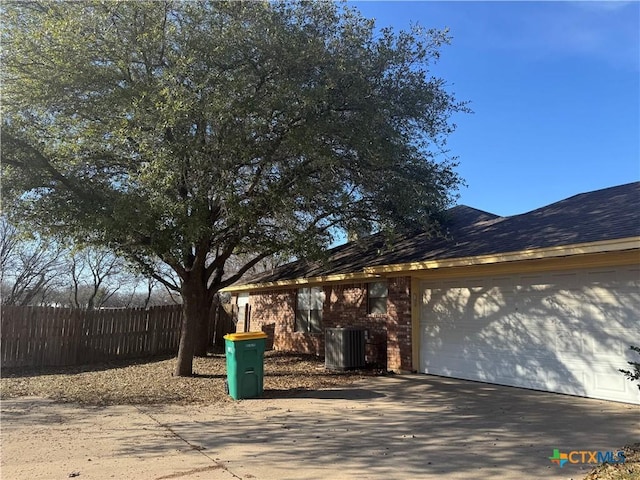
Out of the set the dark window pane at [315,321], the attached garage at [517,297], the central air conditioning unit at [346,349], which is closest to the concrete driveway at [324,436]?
the attached garage at [517,297]

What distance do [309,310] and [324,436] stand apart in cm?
1045

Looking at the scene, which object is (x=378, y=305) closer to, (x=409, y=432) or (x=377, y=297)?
(x=377, y=297)

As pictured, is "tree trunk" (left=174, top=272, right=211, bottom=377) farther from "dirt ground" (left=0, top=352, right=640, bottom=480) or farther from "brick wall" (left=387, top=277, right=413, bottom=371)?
"brick wall" (left=387, top=277, right=413, bottom=371)

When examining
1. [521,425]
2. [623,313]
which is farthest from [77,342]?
[623,313]

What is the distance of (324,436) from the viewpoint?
6762mm

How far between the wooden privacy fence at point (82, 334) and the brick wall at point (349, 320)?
3.48m

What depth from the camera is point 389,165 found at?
1038 cm

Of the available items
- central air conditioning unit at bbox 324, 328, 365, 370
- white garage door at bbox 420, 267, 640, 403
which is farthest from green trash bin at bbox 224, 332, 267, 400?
white garage door at bbox 420, 267, 640, 403

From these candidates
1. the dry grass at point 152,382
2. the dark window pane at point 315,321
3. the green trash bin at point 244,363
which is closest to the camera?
the green trash bin at point 244,363

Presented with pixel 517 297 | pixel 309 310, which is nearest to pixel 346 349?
pixel 309 310

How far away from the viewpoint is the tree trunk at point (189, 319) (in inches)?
478

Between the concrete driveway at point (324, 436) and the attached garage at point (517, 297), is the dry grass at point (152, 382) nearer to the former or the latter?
the concrete driveway at point (324, 436)

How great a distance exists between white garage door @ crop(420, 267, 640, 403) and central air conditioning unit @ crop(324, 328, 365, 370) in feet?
5.55

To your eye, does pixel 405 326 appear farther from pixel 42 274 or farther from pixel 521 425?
pixel 42 274
